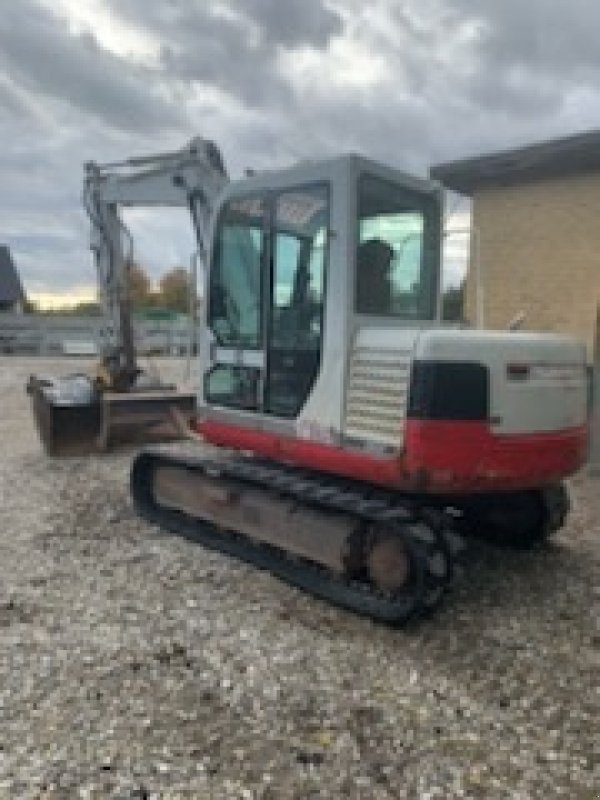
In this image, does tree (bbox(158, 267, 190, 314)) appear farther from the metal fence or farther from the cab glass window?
the cab glass window

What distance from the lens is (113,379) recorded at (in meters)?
9.60

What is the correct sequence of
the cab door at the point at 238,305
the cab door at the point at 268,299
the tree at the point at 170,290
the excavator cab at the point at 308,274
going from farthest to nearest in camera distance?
the tree at the point at 170,290 < the cab door at the point at 238,305 < the cab door at the point at 268,299 < the excavator cab at the point at 308,274

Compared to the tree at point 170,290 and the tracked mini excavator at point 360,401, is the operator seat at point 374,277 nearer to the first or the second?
the tracked mini excavator at point 360,401

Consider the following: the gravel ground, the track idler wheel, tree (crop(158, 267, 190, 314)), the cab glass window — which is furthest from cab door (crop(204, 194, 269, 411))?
tree (crop(158, 267, 190, 314))

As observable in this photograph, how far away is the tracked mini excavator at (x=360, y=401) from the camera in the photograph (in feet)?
14.6

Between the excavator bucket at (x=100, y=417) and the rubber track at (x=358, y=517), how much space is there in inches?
111

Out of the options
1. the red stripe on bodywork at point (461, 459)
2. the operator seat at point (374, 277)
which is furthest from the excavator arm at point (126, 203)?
the red stripe on bodywork at point (461, 459)

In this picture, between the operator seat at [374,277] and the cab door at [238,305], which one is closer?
the operator seat at [374,277]

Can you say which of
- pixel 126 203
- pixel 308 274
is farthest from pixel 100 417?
pixel 308 274

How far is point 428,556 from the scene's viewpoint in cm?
441

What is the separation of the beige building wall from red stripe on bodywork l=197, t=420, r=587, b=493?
14.7 ft

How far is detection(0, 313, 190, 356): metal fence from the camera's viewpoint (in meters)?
27.7

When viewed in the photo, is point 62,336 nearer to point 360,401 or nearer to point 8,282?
point 8,282

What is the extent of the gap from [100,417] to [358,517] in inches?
199
